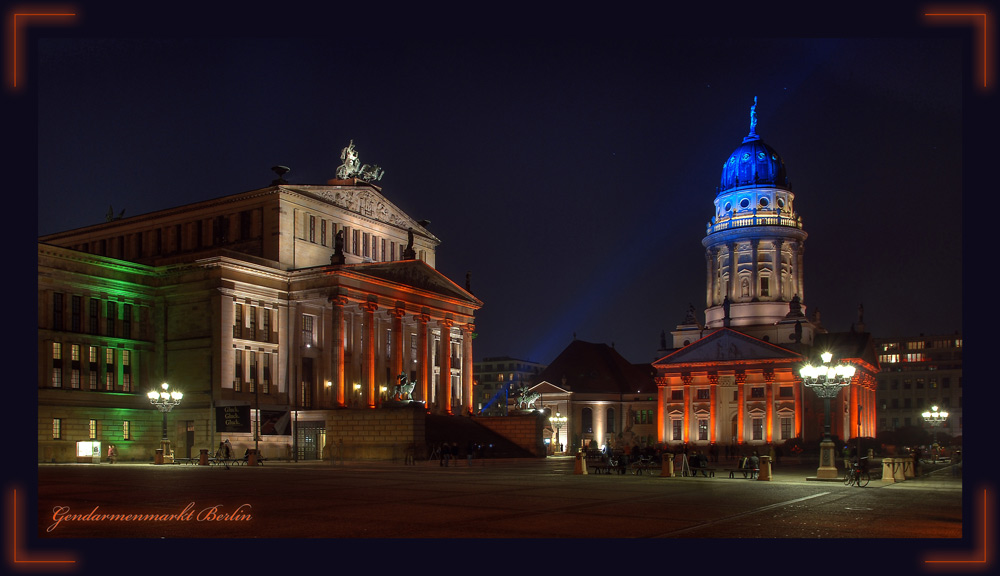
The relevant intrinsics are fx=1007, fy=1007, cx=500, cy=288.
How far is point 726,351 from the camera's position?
370ft

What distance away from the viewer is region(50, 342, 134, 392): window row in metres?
61.7

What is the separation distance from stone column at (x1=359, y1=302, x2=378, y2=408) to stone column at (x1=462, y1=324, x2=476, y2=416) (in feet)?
42.6

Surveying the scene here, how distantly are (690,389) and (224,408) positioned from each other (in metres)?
66.7

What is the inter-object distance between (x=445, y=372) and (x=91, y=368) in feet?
89.0

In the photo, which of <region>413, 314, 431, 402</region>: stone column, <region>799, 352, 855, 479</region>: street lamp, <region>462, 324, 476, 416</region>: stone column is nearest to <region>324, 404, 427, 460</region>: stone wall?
<region>413, 314, 431, 402</region>: stone column

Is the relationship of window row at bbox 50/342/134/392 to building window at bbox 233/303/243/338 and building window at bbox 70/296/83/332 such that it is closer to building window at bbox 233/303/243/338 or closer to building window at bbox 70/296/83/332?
building window at bbox 70/296/83/332

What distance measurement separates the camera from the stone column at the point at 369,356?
239 feet

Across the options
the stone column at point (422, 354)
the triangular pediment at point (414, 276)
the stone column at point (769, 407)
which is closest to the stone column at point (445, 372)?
the stone column at point (422, 354)

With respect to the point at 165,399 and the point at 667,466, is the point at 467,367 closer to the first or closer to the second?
the point at 165,399

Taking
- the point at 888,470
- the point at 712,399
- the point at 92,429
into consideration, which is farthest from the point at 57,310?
the point at 712,399

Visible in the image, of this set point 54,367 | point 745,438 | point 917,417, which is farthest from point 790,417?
point 54,367

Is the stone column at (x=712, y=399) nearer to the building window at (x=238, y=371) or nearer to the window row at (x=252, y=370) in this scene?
the window row at (x=252, y=370)

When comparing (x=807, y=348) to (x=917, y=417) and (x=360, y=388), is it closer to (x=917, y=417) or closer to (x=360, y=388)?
(x=917, y=417)

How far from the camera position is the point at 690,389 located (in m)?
116
